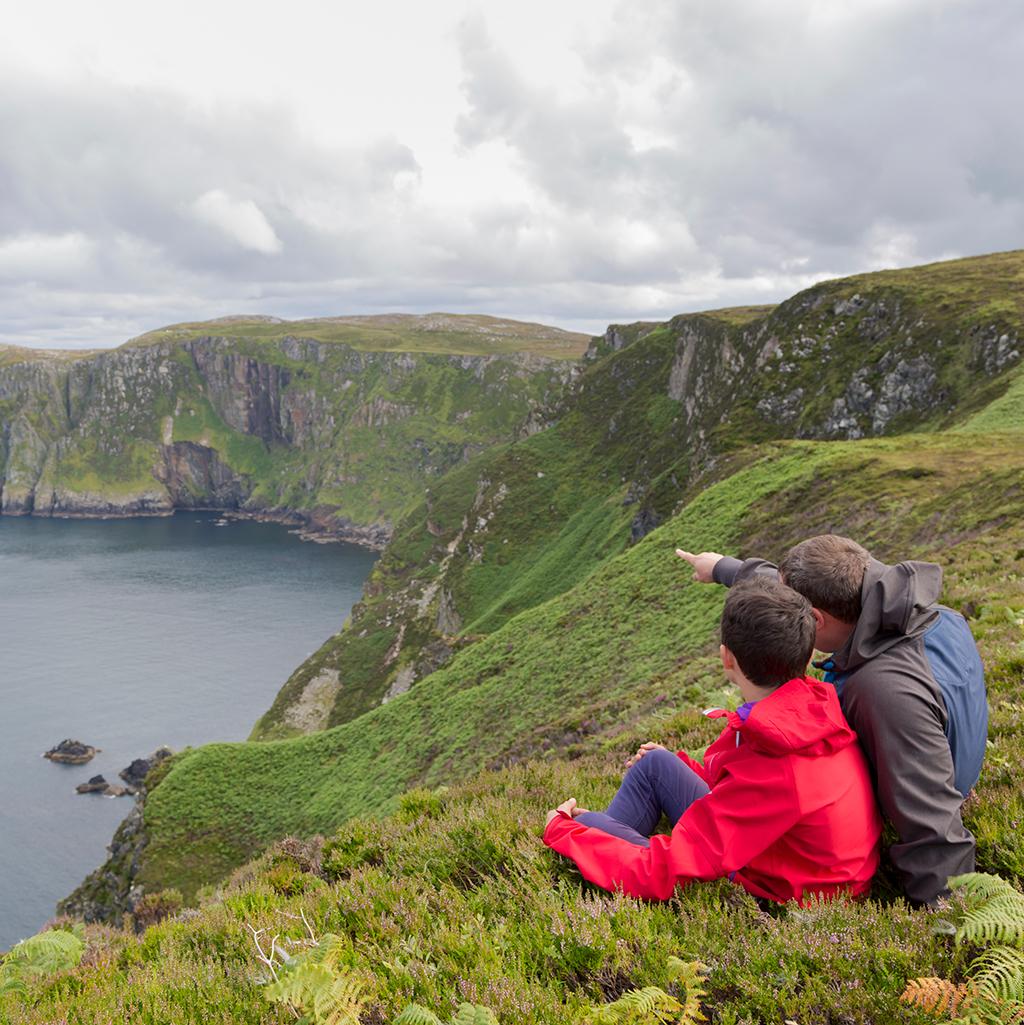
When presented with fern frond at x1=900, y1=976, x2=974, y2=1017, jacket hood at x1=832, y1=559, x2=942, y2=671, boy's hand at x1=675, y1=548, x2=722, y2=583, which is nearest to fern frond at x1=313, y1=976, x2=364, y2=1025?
fern frond at x1=900, y1=976, x2=974, y2=1017

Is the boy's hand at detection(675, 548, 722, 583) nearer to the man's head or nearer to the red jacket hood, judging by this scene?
the man's head

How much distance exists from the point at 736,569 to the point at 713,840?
3.18 meters

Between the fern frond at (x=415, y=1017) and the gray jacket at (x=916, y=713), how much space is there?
11.4 ft

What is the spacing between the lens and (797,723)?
4715 mm

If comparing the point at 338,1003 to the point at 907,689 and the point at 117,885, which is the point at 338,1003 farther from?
the point at 117,885

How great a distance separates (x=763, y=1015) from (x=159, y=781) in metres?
47.5

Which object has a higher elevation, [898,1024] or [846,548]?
[846,548]

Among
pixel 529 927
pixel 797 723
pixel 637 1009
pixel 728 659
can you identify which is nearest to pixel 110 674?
pixel 529 927

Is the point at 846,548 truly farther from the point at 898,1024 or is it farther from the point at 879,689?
the point at 898,1024

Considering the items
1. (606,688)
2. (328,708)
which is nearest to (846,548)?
(606,688)

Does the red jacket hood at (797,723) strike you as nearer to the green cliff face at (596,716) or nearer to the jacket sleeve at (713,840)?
the jacket sleeve at (713,840)

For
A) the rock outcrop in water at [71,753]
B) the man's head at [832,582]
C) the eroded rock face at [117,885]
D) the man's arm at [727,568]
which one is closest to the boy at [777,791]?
the man's head at [832,582]

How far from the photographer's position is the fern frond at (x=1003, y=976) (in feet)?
12.0

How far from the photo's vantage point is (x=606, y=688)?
1132 inches
